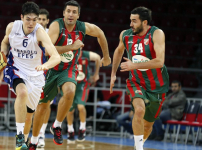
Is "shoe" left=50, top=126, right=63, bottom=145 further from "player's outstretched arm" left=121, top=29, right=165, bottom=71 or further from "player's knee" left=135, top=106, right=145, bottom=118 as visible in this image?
"player's outstretched arm" left=121, top=29, right=165, bottom=71

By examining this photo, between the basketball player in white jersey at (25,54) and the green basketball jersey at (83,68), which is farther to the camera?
the green basketball jersey at (83,68)

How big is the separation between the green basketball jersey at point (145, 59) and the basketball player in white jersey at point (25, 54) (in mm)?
1204

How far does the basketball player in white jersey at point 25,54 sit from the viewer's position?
16.9 ft

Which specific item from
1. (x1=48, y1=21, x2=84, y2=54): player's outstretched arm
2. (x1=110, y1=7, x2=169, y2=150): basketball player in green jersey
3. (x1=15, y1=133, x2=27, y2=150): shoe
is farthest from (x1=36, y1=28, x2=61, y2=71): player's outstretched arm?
(x1=110, y1=7, x2=169, y2=150): basketball player in green jersey

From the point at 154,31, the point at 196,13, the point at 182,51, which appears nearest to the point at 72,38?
the point at 154,31

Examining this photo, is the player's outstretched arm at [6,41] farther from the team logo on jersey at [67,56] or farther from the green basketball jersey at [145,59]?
the green basketball jersey at [145,59]

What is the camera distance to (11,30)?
5.39 metres

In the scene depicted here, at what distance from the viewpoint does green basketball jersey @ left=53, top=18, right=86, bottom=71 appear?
6195 mm

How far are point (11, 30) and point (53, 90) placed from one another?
4.20 feet

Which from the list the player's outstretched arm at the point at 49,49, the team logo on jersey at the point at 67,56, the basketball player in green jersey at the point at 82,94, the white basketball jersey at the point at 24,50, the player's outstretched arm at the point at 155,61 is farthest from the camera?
the basketball player in green jersey at the point at 82,94

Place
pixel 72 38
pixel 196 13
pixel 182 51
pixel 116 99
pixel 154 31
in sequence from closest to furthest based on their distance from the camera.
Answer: pixel 154 31 → pixel 72 38 → pixel 116 99 → pixel 182 51 → pixel 196 13

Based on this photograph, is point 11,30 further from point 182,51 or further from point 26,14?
point 182,51

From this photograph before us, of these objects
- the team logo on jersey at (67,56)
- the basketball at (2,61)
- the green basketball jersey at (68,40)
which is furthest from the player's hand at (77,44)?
the basketball at (2,61)

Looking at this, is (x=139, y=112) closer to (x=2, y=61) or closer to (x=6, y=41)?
(x=2, y=61)
